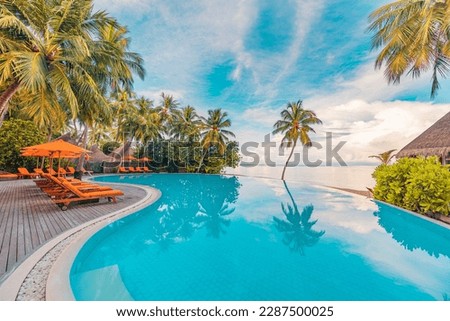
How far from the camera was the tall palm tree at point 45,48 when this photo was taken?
568 cm

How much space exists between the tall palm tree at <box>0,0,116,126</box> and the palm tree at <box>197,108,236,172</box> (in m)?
14.8

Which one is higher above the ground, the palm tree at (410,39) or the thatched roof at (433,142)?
the palm tree at (410,39)

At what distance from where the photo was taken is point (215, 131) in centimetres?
2227

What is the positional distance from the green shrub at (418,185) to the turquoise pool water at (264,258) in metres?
0.58

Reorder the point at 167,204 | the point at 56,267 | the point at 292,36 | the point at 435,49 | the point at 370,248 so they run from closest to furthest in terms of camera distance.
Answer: the point at 56,267
the point at 370,248
the point at 435,49
the point at 167,204
the point at 292,36

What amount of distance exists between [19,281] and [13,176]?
13.7 m

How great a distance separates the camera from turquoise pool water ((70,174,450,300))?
9.80 ft

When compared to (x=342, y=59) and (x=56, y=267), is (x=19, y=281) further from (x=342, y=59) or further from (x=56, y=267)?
(x=342, y=59)

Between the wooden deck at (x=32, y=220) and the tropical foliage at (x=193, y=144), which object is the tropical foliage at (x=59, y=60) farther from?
the tropical foliage at (x=193, y=144)

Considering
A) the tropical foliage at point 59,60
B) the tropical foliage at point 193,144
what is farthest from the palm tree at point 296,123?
the tropical foliage at point 59,60

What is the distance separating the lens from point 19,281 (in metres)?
2.46

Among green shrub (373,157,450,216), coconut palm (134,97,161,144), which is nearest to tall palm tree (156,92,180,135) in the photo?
coconut palm (134,97,161,144)

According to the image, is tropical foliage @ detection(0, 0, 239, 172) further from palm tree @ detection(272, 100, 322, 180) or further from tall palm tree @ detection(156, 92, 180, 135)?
palm tree @ detection(272, 100, 322, 180)

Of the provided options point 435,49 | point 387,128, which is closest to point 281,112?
point 387,128
